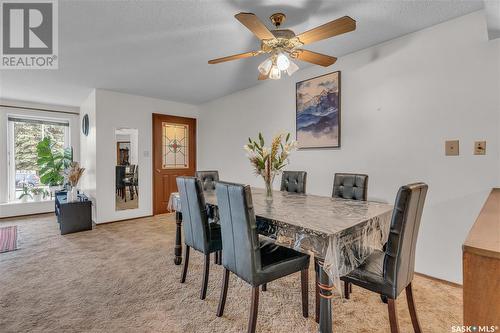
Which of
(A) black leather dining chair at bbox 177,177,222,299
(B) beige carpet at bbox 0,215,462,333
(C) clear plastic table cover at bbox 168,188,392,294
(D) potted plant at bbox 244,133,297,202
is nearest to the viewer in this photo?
(C) clear plastic table cover at bbox 168,188,392,294

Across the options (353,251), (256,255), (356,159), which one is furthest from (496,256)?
(356,159)

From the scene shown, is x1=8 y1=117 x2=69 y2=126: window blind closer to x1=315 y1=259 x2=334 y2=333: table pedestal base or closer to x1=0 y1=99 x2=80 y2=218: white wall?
x1=0 y1=99 x2=80 y2=218: white wall

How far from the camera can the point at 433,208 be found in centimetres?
238

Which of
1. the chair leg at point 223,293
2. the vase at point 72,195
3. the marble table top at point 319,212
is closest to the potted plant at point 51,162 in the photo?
the vase at point 72,195

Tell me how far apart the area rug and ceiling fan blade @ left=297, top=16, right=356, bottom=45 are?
14.0 ft

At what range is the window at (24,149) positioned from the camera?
4945 millimetres

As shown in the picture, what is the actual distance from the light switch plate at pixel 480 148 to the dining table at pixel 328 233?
1.02m

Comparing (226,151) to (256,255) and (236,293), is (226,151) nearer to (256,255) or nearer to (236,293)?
(236,293)

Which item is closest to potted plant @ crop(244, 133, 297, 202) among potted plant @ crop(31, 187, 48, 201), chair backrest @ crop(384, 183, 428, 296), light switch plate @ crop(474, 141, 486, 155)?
chair backrest @ crop(384, 183, 428, 296)

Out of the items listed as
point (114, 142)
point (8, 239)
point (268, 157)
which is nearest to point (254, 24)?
point (268, 157)

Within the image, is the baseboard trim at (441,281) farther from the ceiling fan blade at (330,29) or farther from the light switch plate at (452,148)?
the ceiling fan blade at (330,29)

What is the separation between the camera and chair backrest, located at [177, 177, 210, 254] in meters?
2.03

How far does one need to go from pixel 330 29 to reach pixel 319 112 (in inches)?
64.8

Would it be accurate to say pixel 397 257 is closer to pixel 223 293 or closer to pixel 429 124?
pixel 223 293
